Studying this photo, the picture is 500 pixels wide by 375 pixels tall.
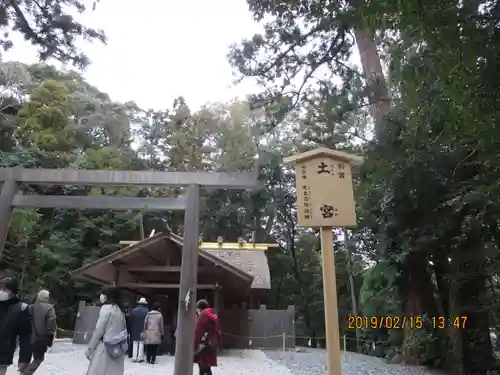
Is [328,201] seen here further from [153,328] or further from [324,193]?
[153,328]

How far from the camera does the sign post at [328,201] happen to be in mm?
3781

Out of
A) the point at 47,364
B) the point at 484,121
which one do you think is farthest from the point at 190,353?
the point at 47,364

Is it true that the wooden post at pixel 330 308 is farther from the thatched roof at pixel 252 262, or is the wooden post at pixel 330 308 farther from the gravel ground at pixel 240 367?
the thatched roof at pixel 252 262

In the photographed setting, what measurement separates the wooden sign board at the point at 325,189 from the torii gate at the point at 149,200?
6.01 ft

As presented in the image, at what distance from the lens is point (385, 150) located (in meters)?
7.05

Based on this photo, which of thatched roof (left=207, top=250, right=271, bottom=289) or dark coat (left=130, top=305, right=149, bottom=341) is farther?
thatched roof (left=207, top=250, right=271, bottom=289)

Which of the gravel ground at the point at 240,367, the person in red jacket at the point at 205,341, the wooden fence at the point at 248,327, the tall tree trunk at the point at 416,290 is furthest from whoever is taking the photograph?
the wooden fence at the point at 248,327

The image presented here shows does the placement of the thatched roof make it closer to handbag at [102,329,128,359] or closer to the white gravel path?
the white gravel path

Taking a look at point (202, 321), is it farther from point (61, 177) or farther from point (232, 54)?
point (232, 54)

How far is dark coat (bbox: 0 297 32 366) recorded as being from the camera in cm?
368

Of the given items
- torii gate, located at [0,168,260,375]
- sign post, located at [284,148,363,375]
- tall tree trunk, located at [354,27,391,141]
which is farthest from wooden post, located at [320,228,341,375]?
tall tree trunk, located at [354,27,391,141]

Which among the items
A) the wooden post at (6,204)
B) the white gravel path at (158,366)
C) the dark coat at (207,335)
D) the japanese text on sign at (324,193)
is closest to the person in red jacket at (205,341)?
the dark coat at (207,335)

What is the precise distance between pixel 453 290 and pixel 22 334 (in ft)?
25.2

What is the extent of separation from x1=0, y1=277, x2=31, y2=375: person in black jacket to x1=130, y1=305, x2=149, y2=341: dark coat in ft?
18.9
